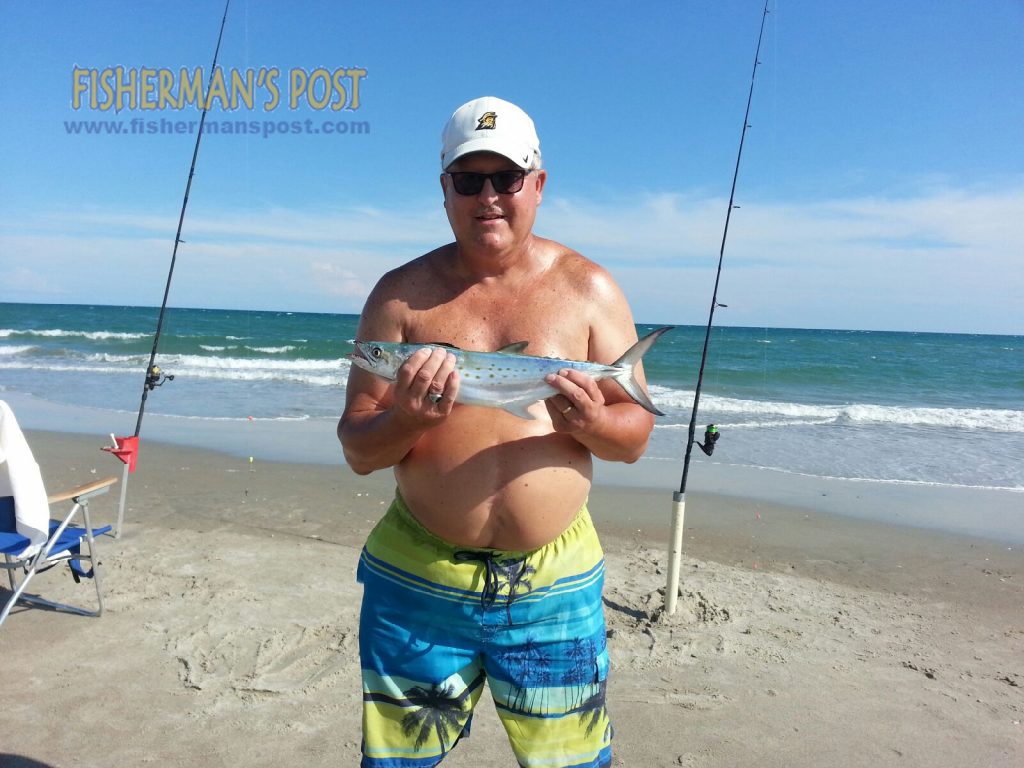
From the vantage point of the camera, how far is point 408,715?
2.09 metres

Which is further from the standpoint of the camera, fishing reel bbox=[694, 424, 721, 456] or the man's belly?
fishing reel bbox=[694, 424, 721, 456]

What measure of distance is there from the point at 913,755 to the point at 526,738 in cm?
257

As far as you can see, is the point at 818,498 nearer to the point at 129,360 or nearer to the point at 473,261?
the point at 473,261

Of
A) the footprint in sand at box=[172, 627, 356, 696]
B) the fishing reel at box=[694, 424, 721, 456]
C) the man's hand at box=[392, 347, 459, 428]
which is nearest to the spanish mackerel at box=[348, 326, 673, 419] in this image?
the man's hand at box=[392, 347, 459, 428]

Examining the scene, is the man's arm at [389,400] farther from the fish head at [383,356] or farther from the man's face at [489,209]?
the man's face at [489,209]

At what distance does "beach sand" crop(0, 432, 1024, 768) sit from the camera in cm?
359

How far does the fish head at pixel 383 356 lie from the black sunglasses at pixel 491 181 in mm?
473

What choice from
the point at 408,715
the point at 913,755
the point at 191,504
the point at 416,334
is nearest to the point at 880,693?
the point at 913,755

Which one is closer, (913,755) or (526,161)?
(526,161)

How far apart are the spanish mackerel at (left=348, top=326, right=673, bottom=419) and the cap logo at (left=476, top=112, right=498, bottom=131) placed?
0.59 metres

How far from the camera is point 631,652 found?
4.61 metres

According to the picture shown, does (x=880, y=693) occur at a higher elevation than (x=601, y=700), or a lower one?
lower

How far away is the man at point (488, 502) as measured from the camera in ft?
6.79

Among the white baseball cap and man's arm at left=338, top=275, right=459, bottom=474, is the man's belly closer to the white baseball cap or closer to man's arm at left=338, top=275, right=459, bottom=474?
man's arm at left=338, top=275, right=459, bottom=474
